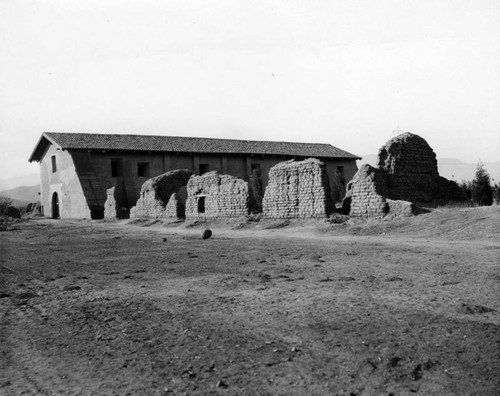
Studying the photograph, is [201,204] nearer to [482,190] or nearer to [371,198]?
[371,198]

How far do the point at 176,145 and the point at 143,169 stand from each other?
2.88 m

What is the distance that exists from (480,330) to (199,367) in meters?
2.30

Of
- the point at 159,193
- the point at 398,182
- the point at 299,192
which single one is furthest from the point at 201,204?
the point at 398,182

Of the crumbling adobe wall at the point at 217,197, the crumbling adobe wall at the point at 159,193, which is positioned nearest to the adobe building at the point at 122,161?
the crumbling adobe wall at the point at 159,193

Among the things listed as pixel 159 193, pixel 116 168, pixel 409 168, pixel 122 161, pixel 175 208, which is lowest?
pixel 175 208

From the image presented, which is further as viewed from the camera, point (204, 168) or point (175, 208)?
point (204, 168)

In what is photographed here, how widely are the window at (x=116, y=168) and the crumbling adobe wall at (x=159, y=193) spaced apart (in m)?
7.34

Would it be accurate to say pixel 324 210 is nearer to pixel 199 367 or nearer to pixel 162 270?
pixel 162 270

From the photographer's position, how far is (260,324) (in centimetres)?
456

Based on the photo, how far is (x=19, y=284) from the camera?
7.21 metres

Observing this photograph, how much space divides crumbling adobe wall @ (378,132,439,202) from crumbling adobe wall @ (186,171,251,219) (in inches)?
197

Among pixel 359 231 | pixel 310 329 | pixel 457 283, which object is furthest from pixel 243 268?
pixel 359 231

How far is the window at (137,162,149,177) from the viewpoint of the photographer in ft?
108

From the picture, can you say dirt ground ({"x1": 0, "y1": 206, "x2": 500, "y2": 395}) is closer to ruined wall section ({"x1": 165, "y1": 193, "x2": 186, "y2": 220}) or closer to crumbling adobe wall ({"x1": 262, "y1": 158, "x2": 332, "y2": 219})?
crumbling adobe wall ({"x1": 262, "y1": 158, "x2": 332, "y2": 219})
